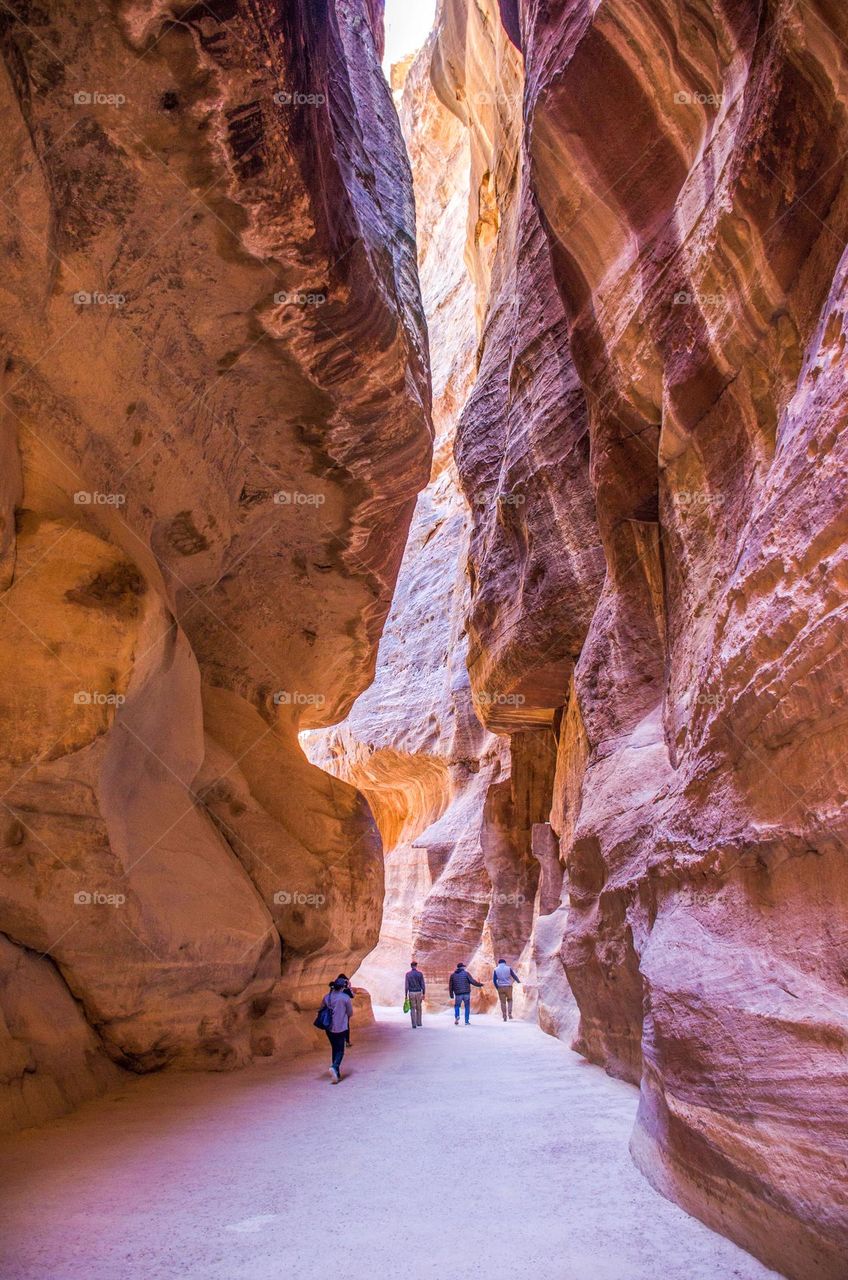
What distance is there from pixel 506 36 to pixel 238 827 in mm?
13833

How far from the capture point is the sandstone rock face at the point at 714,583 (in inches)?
Answer: 122

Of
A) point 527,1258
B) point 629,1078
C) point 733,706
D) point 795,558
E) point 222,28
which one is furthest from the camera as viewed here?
point 629,1078

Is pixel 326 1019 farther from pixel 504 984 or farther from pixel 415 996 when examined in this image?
pixel 504 984

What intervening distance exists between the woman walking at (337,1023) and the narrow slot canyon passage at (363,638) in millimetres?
40

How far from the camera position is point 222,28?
436 centimetres

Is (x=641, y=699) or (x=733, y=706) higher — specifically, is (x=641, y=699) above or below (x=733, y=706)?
above

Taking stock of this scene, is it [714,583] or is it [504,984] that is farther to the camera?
[504,984]

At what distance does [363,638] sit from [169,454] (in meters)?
4.38

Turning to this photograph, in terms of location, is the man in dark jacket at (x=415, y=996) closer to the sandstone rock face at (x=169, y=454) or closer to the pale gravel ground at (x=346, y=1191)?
the sandstone rock face at (x=169, y=454)

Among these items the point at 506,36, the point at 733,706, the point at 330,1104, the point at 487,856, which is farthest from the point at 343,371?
the point at 487,856

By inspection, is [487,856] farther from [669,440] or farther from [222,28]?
[222,28]

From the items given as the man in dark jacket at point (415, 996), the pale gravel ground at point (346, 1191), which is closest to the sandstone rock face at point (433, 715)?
the man in dark jacket at point (415, 996)

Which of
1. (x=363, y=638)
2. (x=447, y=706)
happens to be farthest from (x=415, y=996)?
(x=447, y=706)

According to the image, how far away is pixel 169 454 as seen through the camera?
6.96m
